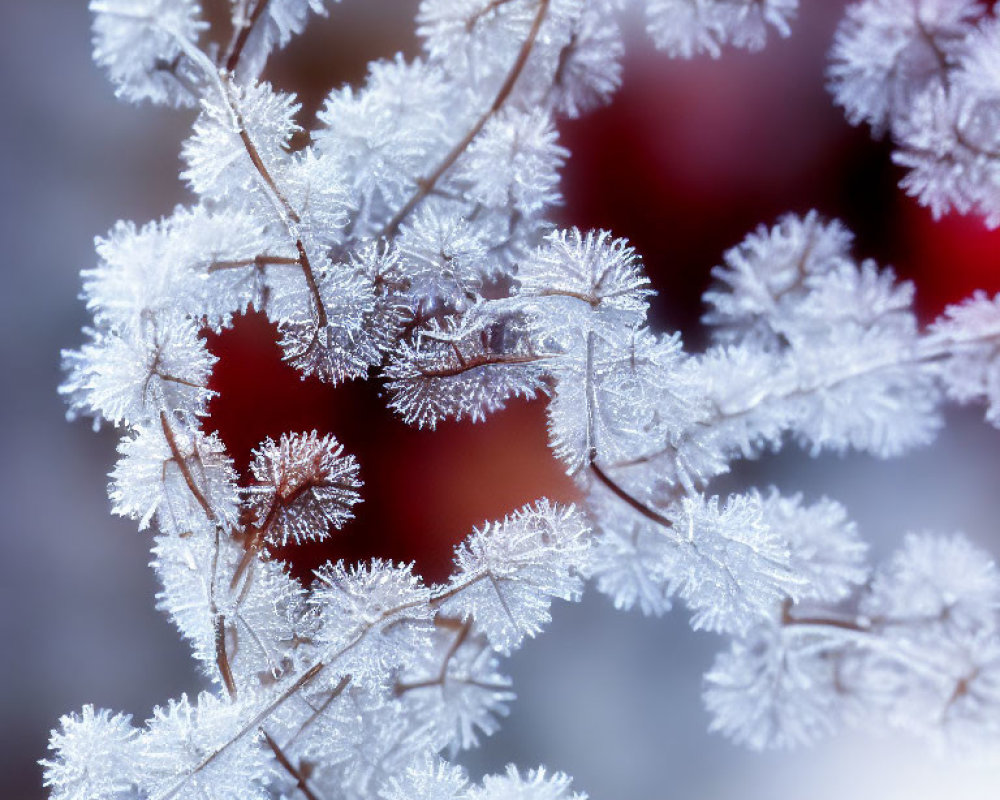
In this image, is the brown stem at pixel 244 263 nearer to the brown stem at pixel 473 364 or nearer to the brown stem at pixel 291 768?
the brown stem at pixel 473 364

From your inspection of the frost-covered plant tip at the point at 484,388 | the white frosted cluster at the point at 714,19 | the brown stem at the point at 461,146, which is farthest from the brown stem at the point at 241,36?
the white frosted cluster at the point at 714,19

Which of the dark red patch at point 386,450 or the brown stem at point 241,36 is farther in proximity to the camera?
the dark red patch at point 386,450

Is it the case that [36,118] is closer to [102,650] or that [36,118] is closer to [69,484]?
[69,484]

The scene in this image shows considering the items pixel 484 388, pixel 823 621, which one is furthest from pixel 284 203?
pixel 823 621

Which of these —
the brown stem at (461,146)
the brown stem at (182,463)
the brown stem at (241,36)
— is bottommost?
the brown stem at (182,463)

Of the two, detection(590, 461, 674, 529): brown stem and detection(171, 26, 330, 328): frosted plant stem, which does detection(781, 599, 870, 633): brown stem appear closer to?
detection(590, 461, 674, 529): brown stem

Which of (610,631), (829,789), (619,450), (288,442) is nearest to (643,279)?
(619,450)

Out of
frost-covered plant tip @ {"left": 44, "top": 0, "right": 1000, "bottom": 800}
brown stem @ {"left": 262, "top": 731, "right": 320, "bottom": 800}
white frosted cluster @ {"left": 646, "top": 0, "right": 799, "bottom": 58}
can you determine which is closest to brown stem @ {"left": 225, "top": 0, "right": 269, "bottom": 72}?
frost-covered plant tip @ {"left": 44, "top": 0, "right": 1000, "bottom": 800}
